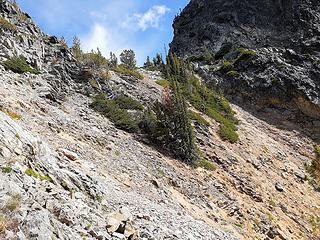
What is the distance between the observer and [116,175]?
68.5 ft

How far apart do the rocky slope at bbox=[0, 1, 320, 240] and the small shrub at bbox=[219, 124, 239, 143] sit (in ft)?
2.33

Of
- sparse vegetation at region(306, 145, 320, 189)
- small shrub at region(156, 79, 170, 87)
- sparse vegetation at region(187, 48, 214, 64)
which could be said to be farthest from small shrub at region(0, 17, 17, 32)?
sparse vegetation at region(187, 48, 214, 64)

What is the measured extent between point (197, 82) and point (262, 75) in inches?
394

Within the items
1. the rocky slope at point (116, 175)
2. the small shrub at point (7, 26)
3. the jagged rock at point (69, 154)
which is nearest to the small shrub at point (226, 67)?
the rocky slope at point (116, 175)

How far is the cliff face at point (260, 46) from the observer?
2218 inches

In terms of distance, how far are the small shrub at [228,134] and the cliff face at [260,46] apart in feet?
56.9

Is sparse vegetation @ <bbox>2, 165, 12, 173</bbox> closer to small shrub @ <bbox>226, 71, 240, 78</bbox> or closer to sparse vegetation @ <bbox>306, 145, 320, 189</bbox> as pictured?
sparse vegetation @ <bbox>306, 145, 320, 189</bbox>

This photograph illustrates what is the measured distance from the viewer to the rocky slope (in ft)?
39.0

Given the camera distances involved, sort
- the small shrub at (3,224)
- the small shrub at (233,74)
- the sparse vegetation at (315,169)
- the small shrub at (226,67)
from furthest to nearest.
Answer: the small shrub at (226,67) < the small shrub at (233,74) < the sparse vegetation at (315,169) < the small shrub at (3,224)

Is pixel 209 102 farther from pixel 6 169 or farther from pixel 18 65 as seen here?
pixel 6 169

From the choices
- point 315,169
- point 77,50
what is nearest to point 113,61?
point 77,50

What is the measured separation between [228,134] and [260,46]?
39.1 metres

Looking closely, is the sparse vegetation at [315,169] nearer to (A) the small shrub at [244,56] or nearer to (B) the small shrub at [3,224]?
(A) the small shrub at [244,56]

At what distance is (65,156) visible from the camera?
1866 cm
